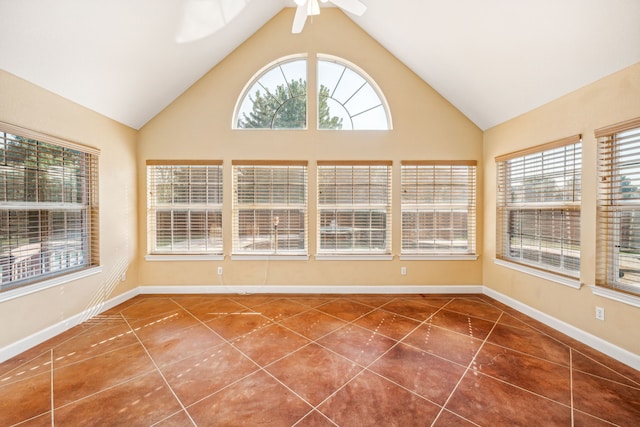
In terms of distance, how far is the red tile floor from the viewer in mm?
1634

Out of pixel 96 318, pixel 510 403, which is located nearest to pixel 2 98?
pixel 96 318

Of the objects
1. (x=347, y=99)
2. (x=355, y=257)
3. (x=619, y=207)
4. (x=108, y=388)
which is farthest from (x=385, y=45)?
(x=108, y=388)

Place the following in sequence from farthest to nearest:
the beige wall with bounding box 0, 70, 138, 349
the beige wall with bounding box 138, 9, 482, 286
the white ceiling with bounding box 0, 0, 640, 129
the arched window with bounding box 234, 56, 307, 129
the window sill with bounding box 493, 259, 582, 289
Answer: the arched window with bounding box 234, 56, 307, 129 → the beige wall with bounding box 138, 9, 482, 286 → the window sill with bounding box 493, 259, 582, 289 → the beige wall with bounding box 0, 70, 138, 349 → the white ceiling with bounding box 0, 0, 640, 129

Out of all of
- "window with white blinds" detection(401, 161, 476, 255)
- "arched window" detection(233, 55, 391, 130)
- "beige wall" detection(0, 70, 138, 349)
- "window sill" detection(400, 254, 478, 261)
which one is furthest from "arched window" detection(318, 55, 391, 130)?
"beige wall" detection(0, 70, 138, 349)

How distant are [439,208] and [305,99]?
2676 millimetres

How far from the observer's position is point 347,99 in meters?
3.90

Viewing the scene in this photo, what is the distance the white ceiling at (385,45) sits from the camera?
6.83ft

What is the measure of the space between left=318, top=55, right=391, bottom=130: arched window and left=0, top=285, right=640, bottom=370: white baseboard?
2.52 m

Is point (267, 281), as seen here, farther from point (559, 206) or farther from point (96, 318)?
point (559, 206)

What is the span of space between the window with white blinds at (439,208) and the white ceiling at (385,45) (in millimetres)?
882

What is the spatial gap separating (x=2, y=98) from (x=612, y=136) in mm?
5499

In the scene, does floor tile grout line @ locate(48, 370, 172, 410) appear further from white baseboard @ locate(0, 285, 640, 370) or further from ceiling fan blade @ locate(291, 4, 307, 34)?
ceiling fan blade @ locate(291, 4, 307, 34)

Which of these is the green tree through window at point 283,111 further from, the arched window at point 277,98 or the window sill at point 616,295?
the window sill at point 616,295

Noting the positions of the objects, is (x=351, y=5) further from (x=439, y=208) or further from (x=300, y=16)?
(x=439, y=208)
